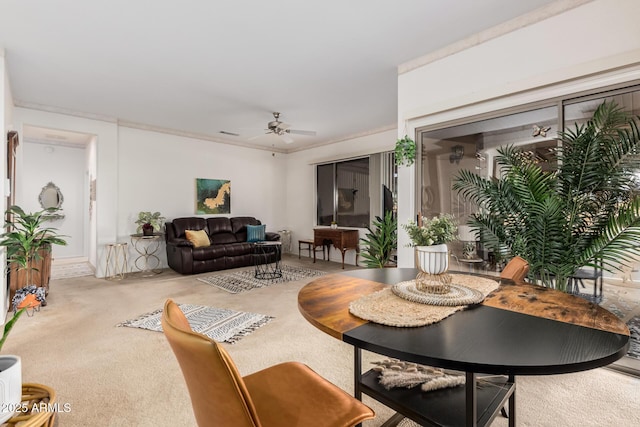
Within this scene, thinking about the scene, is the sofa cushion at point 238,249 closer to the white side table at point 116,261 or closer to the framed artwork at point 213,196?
the framed artwork at point 213,196

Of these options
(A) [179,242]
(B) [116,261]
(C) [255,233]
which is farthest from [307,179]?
(B) [116,261]

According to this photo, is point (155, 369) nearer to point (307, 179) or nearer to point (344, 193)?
point (344, 193)

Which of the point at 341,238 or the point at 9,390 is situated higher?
the point at 341,238

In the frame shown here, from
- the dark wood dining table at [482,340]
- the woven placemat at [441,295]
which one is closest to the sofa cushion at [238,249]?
the dark wood dining table at [482,340]

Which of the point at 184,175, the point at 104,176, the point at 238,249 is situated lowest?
the point at 238,249

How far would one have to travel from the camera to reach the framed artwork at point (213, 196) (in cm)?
668

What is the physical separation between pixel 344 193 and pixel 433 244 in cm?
554

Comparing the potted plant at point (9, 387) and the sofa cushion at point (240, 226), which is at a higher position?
the sofa cushion at point (240, 226)

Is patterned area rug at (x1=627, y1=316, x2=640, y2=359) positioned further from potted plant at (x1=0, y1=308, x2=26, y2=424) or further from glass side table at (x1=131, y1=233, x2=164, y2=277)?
glass side table at (x1=131, y1=233, x2=164, y2=277)

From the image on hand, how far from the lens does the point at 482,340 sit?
3.19 feet

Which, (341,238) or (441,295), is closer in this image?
(441,295)

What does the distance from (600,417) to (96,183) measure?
6703mm

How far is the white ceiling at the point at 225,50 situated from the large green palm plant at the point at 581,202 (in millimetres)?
1186

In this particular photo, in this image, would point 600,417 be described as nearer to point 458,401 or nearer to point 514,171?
point 458,401
